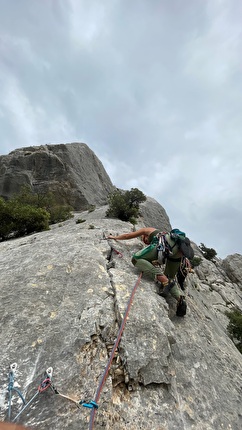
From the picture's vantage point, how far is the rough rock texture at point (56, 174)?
38.1 meters

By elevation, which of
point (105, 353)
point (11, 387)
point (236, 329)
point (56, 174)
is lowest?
point (11, 387)

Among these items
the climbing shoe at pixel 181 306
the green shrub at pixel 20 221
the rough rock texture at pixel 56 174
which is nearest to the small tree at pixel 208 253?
the rough rock texture at pixel 56 174

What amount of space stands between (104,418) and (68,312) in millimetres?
2184

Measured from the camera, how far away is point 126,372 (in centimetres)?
497

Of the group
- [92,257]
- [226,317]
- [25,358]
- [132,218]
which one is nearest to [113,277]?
[92,257]

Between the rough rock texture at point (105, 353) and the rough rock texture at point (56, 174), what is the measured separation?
30193mm

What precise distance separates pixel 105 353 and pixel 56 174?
3688 cm

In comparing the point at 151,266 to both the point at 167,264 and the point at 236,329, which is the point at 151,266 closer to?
the point at 167,264

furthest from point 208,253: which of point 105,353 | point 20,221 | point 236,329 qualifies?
point 105,353

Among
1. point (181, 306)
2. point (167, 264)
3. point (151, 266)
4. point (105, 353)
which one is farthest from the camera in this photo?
point (167, 264)

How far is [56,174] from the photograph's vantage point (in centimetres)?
3978

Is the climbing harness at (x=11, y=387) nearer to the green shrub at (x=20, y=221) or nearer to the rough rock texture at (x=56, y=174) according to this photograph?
the green shrub at (x=20, y=221)

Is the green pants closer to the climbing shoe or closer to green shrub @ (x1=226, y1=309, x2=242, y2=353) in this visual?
the climbing shoe

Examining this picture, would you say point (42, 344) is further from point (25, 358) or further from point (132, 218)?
point (132, 218)
